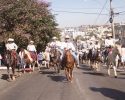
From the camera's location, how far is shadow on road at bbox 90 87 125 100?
10.2 metres

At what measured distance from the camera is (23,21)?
29.6 m

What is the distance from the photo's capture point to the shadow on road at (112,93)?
33.3 feet

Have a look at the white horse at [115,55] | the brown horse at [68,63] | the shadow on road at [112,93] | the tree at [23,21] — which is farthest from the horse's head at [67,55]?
the tree at [23,21]

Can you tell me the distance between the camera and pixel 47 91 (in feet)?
38.8

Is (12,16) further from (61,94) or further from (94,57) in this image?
(61,94)

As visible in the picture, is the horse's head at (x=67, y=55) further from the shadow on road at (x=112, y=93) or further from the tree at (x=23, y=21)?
the tree at (x=23, y=21)

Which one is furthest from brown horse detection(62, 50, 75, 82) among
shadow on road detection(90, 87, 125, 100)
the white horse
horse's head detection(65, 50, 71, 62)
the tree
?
the tree

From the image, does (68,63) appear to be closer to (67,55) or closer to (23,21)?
(67,55)

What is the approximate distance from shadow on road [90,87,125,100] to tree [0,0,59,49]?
59.6 ft

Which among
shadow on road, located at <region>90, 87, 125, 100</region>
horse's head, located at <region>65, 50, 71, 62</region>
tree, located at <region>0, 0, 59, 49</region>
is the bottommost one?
shadow on road, located at <region>90, 87, 125, 100</region>

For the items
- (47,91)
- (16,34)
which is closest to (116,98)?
(47,91)

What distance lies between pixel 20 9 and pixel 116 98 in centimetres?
2115

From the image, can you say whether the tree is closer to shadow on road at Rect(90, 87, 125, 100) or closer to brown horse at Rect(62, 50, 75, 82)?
brown horse at Rect(62, 50, 75, 82)

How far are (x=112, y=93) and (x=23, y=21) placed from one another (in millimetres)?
20306
